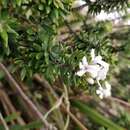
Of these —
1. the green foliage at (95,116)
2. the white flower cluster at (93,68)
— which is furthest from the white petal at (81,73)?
the green foliage at (95,116)

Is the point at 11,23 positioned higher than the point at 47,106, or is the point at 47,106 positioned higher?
the point at 11,23

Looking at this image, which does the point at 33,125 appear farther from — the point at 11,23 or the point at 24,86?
the point at 11,23

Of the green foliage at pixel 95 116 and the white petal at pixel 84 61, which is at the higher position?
the white petal at pixel 84 61

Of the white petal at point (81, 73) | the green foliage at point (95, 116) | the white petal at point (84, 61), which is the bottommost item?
the green foliage at point (95, 116)

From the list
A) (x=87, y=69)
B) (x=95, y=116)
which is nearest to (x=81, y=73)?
(x=87, y=69)

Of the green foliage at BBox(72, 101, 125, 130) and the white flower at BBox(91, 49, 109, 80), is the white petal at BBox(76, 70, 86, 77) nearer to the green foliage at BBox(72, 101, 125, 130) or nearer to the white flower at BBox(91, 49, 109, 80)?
the white flower at BBox(91, 49, 109, 80)

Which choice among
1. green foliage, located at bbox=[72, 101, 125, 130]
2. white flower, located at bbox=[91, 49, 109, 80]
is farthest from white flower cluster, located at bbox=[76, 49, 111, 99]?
green foliage, located at bbox=[72, 101, 125, 130]

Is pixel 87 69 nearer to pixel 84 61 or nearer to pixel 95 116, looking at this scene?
pixel 84 61

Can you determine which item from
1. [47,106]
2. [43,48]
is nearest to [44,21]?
[43,48]

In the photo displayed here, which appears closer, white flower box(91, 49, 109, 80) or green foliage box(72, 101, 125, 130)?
white flower box(91, 49, 109, 80)

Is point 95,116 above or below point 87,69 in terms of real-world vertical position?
below

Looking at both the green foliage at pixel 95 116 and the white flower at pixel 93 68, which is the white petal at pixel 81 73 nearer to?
the white flower at pixel 93 68
